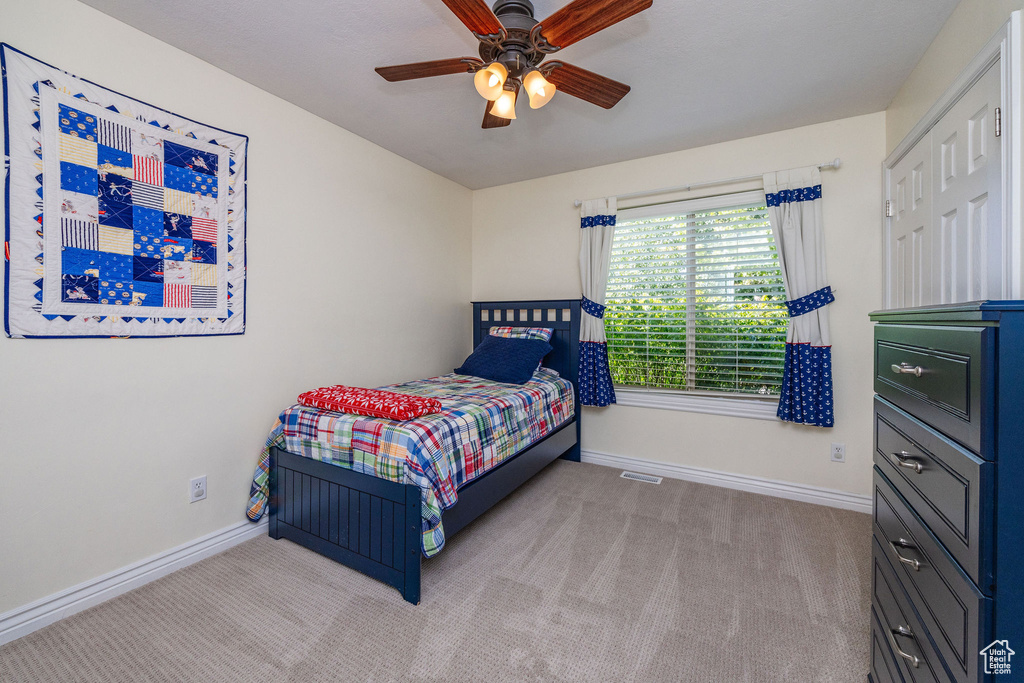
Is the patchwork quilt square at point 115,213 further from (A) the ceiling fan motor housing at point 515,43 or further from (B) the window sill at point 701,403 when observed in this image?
(B) the window sill at point 701,403

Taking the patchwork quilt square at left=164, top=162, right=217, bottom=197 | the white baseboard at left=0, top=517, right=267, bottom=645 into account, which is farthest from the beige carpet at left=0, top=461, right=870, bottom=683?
the patchwork quilt square at left=164, top=162, right=217, bottom=197

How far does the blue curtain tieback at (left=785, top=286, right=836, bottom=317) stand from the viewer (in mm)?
2713

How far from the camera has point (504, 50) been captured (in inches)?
64.9

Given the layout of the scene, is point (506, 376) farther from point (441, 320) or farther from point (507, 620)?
point (507, 620)

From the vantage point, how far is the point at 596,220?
136 inches

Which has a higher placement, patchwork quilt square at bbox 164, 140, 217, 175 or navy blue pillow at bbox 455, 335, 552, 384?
patchwork quilt square at bbox 164, 140, 217, 175

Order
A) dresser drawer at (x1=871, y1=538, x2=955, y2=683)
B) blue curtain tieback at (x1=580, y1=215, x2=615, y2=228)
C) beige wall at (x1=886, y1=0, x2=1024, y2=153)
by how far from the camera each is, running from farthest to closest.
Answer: blue curtain tieback at (x1=580, y1=215, x2=615, y2=228) → beige wall at (x1=886, y1=0, x2=1024, y2=153) → dresser drawer at (x1=871, y1=538, x2=955, y2=683)

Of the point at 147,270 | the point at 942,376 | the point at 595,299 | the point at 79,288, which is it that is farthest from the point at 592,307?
the point at 79,288

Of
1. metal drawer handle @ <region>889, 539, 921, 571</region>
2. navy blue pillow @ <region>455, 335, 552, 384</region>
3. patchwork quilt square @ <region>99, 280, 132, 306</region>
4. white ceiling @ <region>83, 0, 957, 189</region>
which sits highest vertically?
white ceiling @ <region>83, 0, 957, 189</region>

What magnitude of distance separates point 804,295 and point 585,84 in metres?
1.96

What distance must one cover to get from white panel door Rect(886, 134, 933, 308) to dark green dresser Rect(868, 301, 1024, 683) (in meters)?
1.31

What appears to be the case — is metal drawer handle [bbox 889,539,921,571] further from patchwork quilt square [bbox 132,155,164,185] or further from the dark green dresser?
patchwork quilt square [bbox 132,155,164,185]

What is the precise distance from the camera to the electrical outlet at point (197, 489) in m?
2.12

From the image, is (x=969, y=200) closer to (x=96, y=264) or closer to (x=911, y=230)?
(x=911, y=230)
